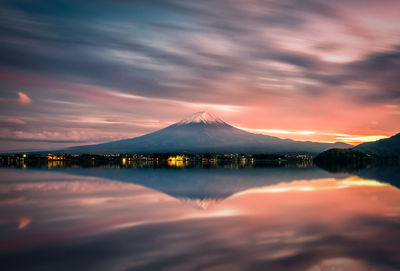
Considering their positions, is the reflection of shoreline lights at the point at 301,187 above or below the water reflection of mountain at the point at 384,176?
above

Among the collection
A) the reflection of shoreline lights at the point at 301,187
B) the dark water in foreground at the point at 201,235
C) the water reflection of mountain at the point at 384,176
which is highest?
the dark water in foreground at the point at 201,235

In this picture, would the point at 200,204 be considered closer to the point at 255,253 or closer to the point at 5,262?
the point at 255,253

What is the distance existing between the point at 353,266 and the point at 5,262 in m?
9.64

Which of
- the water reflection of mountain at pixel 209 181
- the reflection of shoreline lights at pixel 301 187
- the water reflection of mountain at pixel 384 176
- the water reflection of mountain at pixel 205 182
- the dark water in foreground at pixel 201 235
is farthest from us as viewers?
the water reflection of mountain at pixel 384 176

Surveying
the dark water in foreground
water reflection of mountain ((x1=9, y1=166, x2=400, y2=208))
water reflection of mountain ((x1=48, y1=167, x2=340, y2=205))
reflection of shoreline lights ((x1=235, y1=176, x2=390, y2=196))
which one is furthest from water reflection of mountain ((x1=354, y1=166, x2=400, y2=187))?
the dark water in foreground

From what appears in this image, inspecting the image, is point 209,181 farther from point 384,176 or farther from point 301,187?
point 384,176

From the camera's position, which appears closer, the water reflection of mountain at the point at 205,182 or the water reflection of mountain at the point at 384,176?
the water reflection of mountain at the point at 205,182

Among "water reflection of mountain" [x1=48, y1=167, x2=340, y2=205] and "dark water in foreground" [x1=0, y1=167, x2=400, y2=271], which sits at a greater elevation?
"dark water in foreground" [x1=0, y1=167, x2=400, y2=271]

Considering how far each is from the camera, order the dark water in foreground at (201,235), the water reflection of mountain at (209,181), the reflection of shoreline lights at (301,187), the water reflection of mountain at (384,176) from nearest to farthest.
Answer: the dark water in foreground at (201,235) → the water reflection of mountain at (209,181) → the reflection of shoreline lights at (301,187) → the water reflection of mountain at (384,176)

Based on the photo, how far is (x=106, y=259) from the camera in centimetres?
944

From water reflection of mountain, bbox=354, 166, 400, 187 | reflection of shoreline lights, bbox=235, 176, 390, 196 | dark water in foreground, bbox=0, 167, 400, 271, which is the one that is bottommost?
water reflection of mountain, bbox=354, 166, 400, 187

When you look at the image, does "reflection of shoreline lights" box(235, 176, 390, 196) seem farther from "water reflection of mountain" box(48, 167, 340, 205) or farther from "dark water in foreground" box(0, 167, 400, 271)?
"dark water in foreground" box(0, 167, 400, 271)

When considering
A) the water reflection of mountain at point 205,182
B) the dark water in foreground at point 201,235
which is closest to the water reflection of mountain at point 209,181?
the water reflection of mountain at point 205,182

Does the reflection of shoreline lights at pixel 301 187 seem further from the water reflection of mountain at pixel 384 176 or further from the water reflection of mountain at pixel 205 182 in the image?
the water reflection of mountain at pixel 384 176
